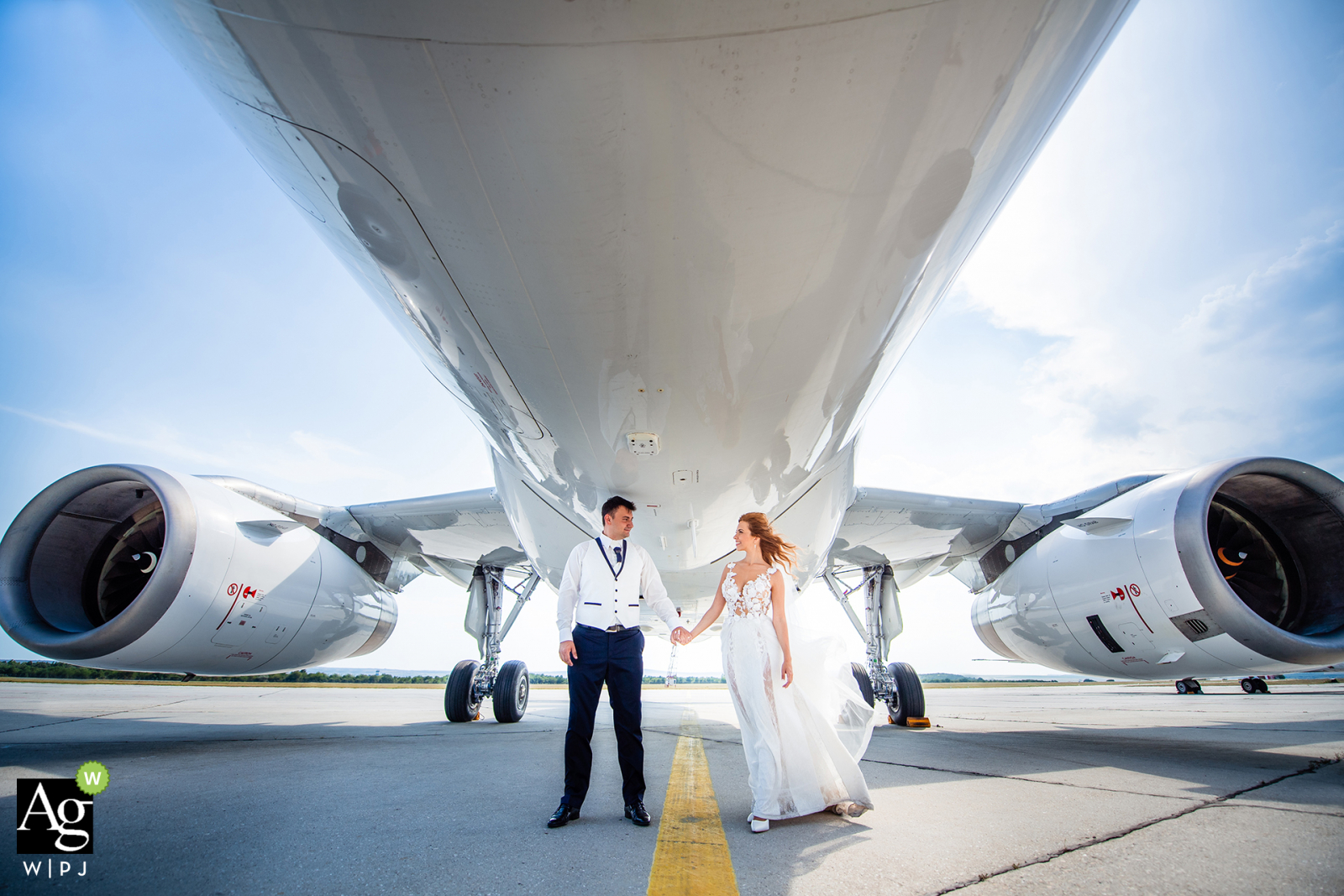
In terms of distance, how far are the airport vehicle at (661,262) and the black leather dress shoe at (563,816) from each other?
1453 mm

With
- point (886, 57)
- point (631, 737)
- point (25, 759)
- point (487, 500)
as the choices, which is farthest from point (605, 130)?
point (487, 500)

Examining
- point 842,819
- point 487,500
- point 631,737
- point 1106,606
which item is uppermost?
point 487,500

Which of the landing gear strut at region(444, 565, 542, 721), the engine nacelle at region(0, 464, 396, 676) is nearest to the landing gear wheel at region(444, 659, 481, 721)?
the landing gear strut at region(444, 565, 542, 721)

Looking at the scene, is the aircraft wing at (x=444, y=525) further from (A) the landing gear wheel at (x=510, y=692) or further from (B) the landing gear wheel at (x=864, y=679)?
(B) the landing gear wheel at (x=864, y=679)

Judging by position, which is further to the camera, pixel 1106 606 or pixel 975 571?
pixel 975 571

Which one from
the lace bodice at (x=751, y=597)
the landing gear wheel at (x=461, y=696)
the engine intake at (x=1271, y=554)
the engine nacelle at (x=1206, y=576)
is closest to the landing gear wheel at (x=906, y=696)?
the engine nacelle at (x=1206, y=576)

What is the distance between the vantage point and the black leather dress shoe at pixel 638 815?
6.81ft

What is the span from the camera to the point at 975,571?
22.7ft

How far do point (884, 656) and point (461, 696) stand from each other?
17.0 feet

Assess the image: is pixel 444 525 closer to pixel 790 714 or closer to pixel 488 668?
pixel 488 668

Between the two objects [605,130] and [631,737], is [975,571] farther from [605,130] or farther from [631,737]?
[605,130]

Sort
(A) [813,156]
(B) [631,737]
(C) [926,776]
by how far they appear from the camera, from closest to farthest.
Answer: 1. (A) [813,156]
2. (B) [631,737]
3. (C) [926,776]

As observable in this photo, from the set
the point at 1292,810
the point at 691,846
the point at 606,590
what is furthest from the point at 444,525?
the point at 1292,810

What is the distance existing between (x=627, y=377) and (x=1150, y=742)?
541 centimetres
